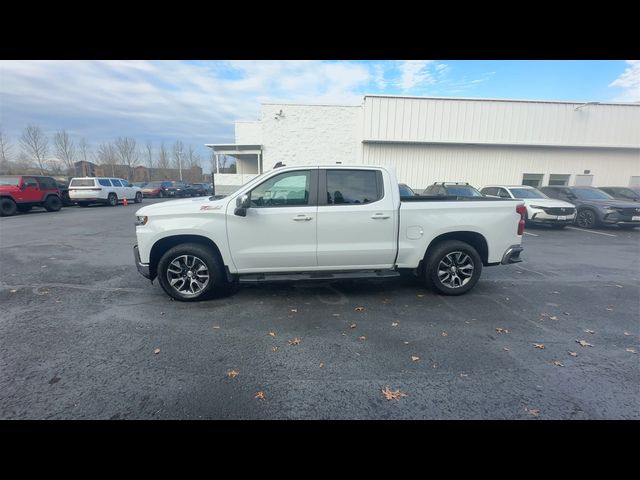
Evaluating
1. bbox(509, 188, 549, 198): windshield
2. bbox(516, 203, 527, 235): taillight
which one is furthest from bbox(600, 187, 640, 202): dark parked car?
bbox(516, 203, 527, 235): taillight

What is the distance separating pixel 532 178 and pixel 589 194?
741 cm

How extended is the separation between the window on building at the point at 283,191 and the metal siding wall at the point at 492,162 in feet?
48.5

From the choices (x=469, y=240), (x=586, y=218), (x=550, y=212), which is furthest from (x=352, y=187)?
(x=586, y=218)

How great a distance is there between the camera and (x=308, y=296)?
4742 mm

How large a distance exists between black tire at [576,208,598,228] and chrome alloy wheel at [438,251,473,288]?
36.9 ft

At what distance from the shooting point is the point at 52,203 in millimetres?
16078

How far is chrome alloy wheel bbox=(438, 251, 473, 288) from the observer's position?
15.7 feet

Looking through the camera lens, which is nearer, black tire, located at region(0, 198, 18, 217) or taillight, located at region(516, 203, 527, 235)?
taillight, located at region(516, 203, 527, 235)

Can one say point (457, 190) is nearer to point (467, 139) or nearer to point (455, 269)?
point (467, 139)

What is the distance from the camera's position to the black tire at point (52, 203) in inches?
625

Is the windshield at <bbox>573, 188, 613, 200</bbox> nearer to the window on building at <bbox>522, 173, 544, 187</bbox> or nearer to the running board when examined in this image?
the window on building at <bbox>522, 173, 544, 187</bbox>

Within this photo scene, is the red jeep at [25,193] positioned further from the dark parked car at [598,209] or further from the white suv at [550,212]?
the dark parked car at [598,209]
